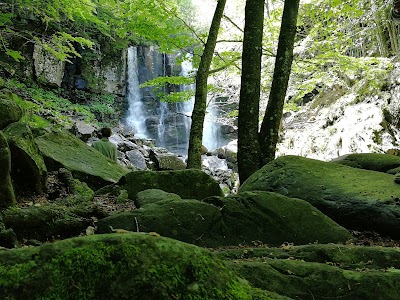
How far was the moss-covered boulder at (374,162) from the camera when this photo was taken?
5832 millimetres

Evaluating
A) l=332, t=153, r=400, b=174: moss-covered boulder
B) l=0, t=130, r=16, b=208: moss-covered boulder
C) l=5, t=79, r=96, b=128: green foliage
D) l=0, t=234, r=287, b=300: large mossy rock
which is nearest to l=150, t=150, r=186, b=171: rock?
l=5, t=79, r=96, b=128: green foliage

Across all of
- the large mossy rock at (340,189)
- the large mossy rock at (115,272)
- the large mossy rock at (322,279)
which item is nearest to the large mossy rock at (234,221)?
the large mossy rock at (340,189)

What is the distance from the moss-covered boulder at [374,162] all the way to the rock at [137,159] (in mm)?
10030

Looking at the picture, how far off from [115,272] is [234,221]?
8.04ft

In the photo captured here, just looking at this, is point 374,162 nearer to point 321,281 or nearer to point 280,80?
point 280,80

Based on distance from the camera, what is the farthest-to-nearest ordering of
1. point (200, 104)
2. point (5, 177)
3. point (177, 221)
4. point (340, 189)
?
point (200, 104)
point (340, 189)
point (177, 221)
point (5, 177)

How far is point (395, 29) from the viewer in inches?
501

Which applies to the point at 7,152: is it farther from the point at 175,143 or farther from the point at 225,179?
the point at 175,143

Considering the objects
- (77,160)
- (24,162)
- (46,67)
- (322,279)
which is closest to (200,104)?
(77,160)

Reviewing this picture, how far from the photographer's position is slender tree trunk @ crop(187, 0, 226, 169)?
7904 mm

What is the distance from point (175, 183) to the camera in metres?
5.61

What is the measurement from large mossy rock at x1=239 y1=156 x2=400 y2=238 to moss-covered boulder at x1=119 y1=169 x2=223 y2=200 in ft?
2.22

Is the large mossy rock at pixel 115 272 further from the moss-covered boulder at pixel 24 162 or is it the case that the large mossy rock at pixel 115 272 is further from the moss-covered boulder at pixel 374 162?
the moss-covered boulder at pixel 374 162

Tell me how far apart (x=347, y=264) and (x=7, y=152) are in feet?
10.2
